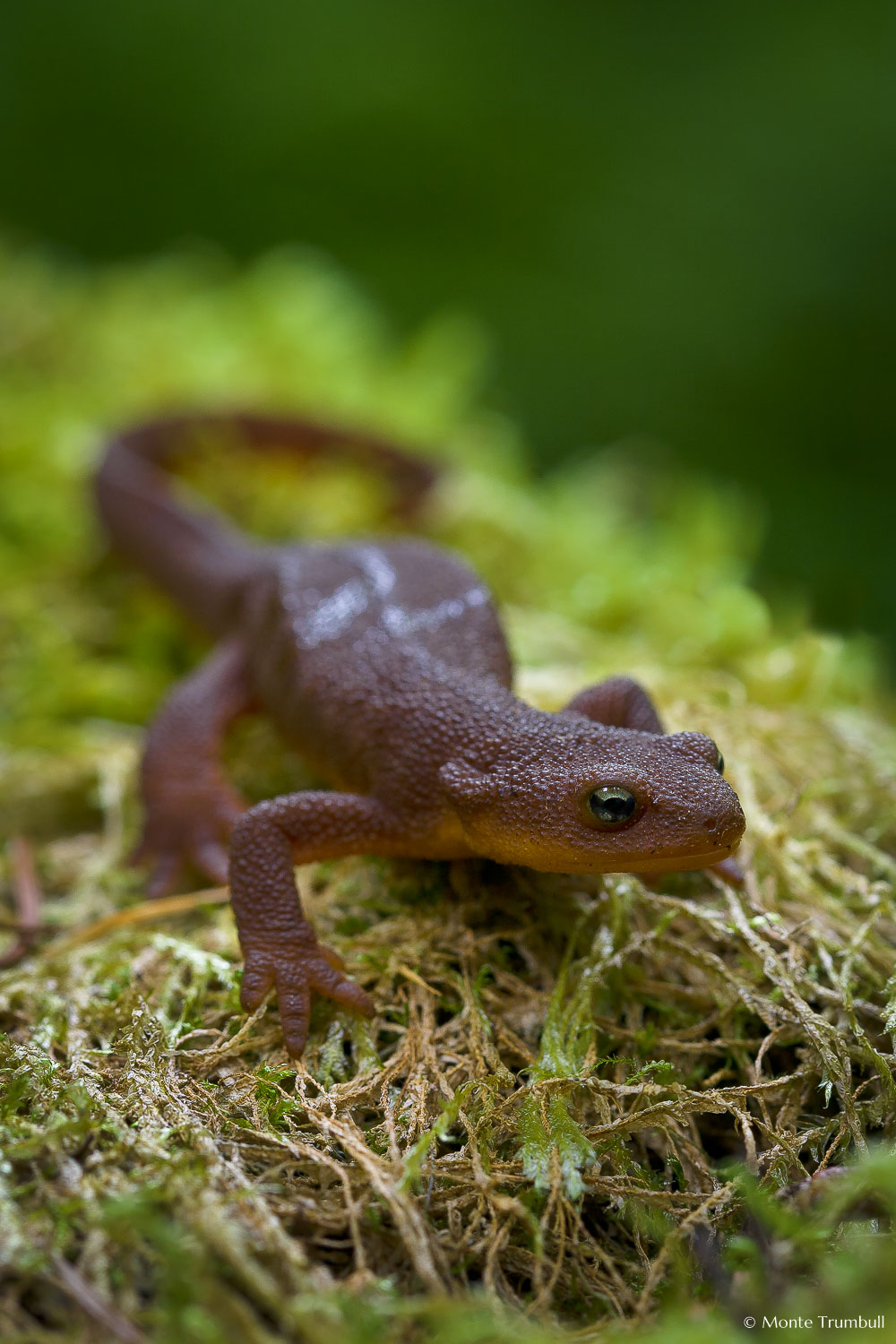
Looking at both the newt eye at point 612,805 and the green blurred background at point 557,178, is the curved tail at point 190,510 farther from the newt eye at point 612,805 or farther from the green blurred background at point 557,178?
the green blurred background at point 557,178

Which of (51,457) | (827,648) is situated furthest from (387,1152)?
(51,457)

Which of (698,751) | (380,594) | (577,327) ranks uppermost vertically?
(577,327)

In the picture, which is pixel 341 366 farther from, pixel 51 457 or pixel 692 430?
pixel 692 430

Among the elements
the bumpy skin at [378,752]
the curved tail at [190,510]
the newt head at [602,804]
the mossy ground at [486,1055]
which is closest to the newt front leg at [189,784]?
the bumpy skin at [378,752]

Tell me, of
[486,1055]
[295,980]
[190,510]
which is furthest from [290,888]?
[190,510]

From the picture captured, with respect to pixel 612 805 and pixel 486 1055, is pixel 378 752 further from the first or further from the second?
pixel 486 1055

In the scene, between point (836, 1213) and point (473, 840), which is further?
point (473, 840)

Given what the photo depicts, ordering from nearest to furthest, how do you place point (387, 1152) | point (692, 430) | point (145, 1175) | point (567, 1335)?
point (567, 1335) → point (145, 1175) → point (387, 1152) → point (692, 430)
